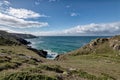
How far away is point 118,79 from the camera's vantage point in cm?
3194

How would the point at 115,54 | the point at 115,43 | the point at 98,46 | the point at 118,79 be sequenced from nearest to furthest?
the point at 118,79, the point at 115,54, the point at 115,43, the point at 98,46

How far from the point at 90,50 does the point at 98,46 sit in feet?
17.7

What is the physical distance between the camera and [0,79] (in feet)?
62.8

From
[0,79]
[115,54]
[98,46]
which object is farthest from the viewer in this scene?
[98,46]

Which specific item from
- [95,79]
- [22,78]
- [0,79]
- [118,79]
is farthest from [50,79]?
[118,79]

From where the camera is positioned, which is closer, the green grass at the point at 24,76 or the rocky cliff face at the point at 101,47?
the green grass at the point at 24,76

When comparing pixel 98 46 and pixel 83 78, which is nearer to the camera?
pixel 83 78

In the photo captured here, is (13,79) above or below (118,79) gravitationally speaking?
above

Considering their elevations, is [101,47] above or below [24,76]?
below

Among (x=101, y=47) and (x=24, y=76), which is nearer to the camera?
(x=24, y=76)

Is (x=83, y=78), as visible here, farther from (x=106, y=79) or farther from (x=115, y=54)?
(x=115, y=54)

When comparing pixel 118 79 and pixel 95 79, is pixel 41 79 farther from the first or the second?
pixel 118 79

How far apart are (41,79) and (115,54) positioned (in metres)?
70.7

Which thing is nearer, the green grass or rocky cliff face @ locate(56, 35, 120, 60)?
the green grass
